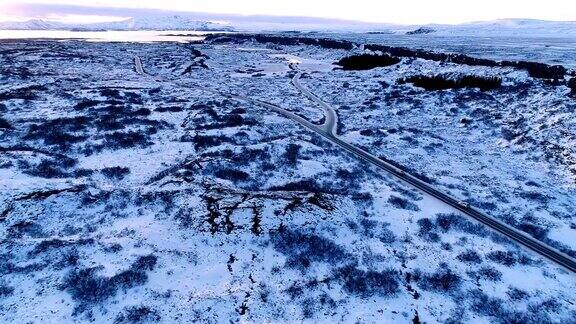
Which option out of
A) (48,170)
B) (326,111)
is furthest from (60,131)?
(326,111)

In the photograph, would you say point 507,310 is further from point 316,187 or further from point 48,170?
point 48,170

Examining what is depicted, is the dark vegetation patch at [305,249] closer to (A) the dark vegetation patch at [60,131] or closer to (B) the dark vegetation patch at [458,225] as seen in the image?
(B) the dark vegetation patch at [458,225]

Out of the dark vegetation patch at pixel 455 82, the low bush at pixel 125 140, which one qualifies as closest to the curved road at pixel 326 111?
the dark vegetation patch at pixel 455 82

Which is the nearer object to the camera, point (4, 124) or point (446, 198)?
point (446, 198)

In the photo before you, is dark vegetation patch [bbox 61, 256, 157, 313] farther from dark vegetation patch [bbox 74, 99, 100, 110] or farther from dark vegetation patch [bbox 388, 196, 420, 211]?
dark vegetation patch [bbox 74, 99, 100, 110]

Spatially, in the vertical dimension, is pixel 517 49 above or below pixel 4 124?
above

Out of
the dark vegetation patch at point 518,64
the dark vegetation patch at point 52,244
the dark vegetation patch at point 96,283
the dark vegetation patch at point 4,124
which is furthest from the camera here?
the dark vegetation patch at point 518,64

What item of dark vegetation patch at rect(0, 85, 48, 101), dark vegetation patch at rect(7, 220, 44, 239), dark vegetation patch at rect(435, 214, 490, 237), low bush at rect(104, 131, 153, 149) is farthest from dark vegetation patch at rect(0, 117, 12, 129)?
dark vegetation patch at rect(435, 214, 490, 237)
